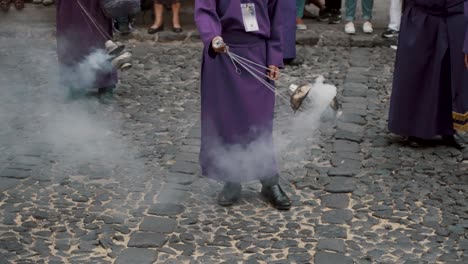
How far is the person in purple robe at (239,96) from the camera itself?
527 cm

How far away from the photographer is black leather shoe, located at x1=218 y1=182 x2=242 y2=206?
5691mm

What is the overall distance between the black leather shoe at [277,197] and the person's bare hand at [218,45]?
1100mm

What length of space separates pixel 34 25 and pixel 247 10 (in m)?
6.64

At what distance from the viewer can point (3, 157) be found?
663 cm

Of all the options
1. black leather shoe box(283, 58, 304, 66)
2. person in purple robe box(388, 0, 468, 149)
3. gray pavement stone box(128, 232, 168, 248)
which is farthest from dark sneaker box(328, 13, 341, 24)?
gray pavement stone box(128, 232, 168, 248)

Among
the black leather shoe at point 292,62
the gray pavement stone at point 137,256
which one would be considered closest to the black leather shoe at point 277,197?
the gray pavement stone at point 137,256

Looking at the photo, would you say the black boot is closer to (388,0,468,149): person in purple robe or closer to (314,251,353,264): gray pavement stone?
(388,0,468,149): person in purple robe

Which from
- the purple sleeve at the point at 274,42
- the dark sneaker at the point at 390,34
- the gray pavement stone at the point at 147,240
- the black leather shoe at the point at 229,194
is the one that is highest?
the purple sleeve at the point at 274,42

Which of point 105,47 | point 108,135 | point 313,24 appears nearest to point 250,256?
point 108,135

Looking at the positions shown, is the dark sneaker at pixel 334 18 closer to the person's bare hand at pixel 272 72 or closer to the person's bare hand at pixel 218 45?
the person's bare hand at pixel 272 72

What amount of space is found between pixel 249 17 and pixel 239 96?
0.51m

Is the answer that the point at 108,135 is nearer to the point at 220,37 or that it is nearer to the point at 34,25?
the point at 220,37

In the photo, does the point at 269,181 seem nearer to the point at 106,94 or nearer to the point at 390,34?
the point at 106,94

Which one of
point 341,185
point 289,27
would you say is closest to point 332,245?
point 341,185
